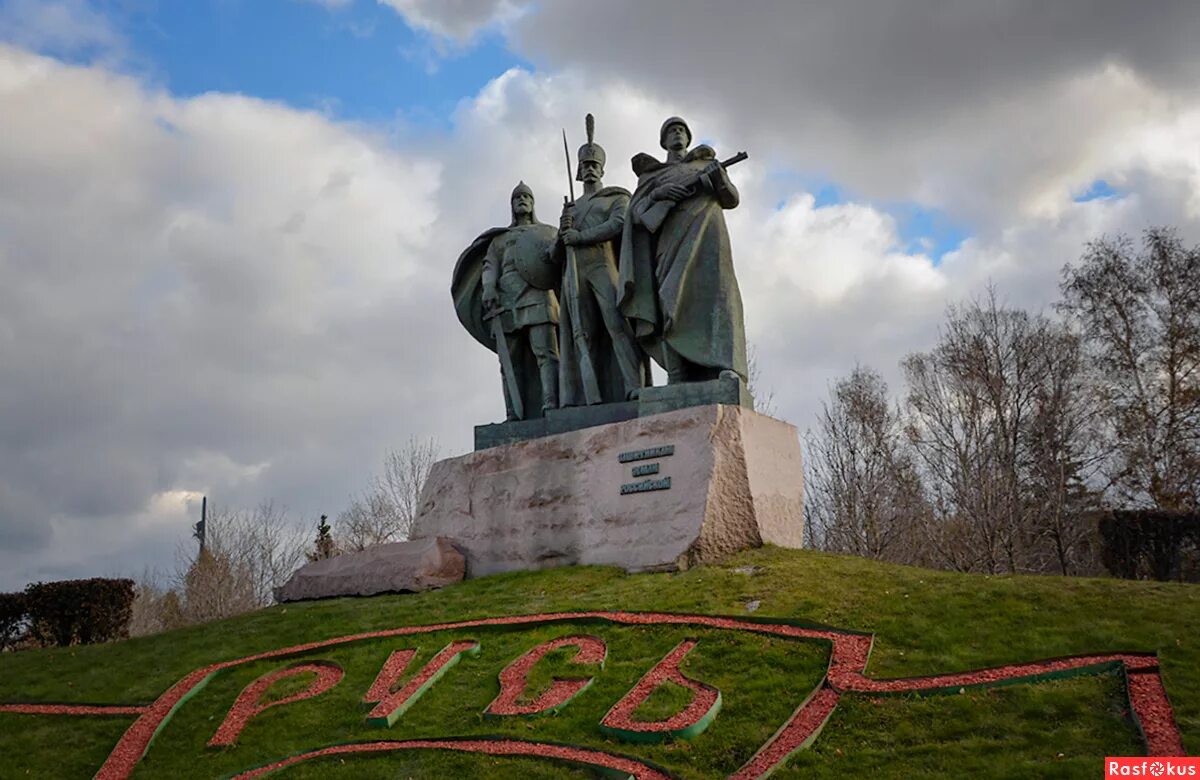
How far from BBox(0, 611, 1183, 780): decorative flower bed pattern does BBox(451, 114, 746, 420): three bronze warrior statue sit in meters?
4.49

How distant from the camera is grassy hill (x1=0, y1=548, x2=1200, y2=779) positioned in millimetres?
6652

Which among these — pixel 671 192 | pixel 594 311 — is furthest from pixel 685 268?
pixel 594 311

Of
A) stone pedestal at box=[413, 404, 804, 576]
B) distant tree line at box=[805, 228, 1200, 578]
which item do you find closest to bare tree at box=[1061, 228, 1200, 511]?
distant tree line at box=[805, 228, 1200, 578]

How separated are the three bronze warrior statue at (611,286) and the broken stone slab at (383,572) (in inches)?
108

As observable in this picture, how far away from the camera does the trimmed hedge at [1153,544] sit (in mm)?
14172

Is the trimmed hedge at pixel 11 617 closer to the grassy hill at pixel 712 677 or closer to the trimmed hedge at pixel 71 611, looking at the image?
the trimmed hedge at pixel 71 611

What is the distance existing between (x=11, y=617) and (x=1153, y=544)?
16921mm

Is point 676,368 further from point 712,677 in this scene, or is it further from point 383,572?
point 712,677

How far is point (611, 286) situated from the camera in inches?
557

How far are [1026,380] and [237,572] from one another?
2435cm

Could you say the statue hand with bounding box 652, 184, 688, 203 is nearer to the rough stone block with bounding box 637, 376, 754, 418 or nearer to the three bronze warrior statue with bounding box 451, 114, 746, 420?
the three bronze warrior statue with bounding box 451, 114, 746, 420

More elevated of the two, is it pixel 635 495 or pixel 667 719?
pixel 635 495

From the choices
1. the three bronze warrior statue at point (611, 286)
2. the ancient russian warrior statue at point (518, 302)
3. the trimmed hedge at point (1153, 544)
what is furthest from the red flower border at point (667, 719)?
the trimmed hedge at point (1153, 544)

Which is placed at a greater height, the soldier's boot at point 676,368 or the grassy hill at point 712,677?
the soldier's boot at point 676,368
